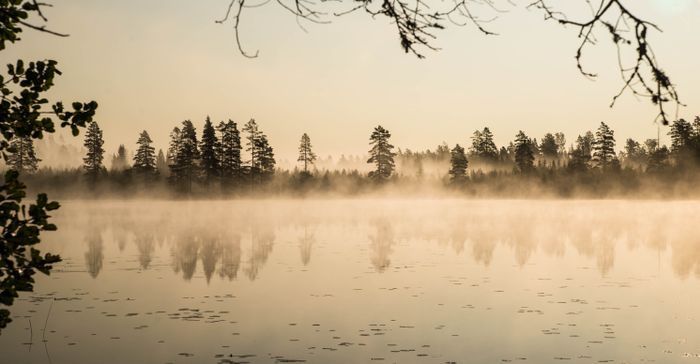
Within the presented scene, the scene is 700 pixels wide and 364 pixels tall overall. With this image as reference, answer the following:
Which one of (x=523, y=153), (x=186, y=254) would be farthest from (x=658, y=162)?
(x=186, y=254)

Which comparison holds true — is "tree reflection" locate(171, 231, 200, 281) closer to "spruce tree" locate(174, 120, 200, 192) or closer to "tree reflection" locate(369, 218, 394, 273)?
"tree reflection" locate(369, 218, 394, 273)

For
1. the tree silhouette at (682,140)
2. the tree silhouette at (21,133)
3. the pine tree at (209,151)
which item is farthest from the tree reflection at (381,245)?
the tree silhouette at (682,140)

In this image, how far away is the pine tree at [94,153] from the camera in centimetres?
10769

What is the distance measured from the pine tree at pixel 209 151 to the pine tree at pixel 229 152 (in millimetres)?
1449

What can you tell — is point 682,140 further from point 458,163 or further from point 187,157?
point 187,157

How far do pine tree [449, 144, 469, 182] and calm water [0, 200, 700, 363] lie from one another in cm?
8375

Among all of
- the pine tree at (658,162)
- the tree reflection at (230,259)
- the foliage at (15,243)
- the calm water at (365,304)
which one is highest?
the pine tree at (658,162)

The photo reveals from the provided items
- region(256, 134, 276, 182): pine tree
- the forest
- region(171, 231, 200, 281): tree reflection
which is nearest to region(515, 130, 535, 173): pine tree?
the forest

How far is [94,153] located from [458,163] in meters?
62.5

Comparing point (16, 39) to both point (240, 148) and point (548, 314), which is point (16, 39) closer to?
point (548, 314)

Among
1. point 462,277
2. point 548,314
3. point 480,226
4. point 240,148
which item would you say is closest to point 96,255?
point 462,277

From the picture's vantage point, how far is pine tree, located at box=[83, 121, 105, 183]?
108 metres

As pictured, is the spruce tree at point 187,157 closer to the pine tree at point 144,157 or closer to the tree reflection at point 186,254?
the pine tree at point 144,157

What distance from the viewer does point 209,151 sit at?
3984 inches
